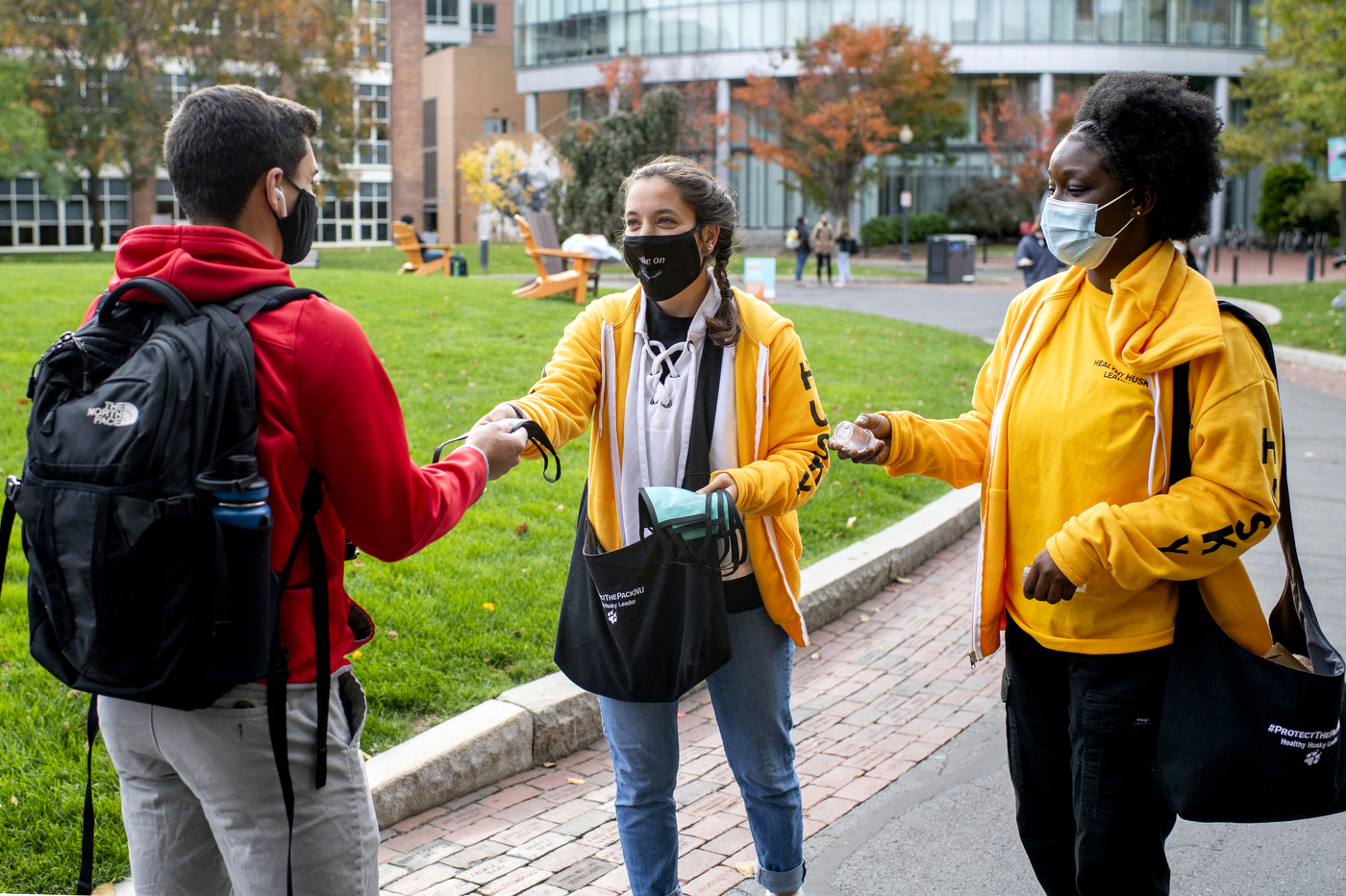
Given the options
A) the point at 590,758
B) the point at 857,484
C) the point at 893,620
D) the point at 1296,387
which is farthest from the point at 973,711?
the point at 1296,387

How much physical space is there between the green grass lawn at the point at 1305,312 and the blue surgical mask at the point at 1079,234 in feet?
52.4

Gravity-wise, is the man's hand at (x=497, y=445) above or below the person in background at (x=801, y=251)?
below

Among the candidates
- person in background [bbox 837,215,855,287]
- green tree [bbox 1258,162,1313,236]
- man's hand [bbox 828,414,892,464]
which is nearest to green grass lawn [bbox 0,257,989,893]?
man's hand [bbox 828,414,892,464]

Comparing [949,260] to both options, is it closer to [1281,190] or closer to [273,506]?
[1281,190]

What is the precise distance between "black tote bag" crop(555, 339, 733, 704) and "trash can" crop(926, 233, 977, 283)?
2779 cm

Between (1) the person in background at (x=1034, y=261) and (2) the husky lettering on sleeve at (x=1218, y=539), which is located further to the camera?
(1) the person in background at (x=1034, y=261)

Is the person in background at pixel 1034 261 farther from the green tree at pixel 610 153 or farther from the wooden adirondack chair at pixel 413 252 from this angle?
the green tree at pixel 610 153

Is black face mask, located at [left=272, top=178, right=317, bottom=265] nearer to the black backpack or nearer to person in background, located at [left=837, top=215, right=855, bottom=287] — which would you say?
the black backpack

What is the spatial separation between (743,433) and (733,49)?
169ft

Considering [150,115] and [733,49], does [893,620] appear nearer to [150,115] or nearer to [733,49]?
[150,115]

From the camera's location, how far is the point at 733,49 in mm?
51531

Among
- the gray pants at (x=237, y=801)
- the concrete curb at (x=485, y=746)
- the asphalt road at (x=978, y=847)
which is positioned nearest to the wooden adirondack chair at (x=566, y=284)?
the concrete curb at (x=485, y=746)

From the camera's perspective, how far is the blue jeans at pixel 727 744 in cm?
306

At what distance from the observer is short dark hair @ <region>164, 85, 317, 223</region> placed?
82.9 inches
